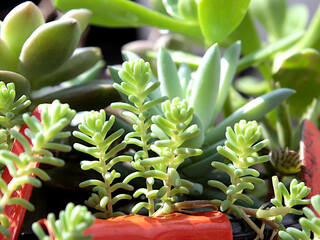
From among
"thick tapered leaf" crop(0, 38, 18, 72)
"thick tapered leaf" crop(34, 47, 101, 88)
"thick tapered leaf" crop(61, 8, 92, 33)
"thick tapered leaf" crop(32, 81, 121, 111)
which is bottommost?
"thick tapered leaf" crop(32, 81, 121, 111)

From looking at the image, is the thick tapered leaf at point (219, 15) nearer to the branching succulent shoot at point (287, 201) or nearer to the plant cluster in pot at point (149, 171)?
the plant cluster in pot at point (149, 171)

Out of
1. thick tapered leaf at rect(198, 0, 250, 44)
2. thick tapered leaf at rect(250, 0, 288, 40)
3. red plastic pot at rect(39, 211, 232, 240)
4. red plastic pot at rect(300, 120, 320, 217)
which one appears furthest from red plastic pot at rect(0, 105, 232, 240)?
thick tapered leaf at rect(250, 0, 288, 40)

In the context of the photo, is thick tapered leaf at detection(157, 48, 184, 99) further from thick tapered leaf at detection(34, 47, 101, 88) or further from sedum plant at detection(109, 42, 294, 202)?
thick tapered leaf at detection(34, 47, 101, 88)

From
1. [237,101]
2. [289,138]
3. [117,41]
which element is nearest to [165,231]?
[289,138]

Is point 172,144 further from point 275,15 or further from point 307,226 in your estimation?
point 275,15

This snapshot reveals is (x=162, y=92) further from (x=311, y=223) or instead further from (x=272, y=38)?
(x=272, y=38)

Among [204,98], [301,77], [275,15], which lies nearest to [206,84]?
A: [204,98]

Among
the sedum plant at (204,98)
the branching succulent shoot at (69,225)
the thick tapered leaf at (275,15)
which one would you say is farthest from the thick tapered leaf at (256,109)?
the thick tapered leaf at (275,15)
